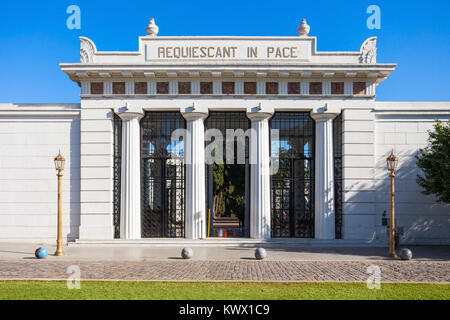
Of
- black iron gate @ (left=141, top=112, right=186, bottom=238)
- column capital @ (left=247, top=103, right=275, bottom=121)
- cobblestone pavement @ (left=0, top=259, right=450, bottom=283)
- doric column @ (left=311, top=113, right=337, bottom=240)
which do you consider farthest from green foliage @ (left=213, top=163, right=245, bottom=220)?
cobblestone pavement @ (left=0, top=259, right=450, bottom=283)

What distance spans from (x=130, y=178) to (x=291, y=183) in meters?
9.34

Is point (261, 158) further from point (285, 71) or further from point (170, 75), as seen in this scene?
point (170, 75)

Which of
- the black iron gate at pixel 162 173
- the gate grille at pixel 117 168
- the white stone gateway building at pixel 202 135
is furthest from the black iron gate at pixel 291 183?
the gate grille at pixel 117 168

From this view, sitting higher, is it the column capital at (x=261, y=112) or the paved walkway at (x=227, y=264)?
the column capital at (x=261, y=112)

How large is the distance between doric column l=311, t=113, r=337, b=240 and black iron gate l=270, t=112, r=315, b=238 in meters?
0.89

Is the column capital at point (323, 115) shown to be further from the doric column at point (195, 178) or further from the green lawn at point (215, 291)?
the green lawn at point (215, 291)

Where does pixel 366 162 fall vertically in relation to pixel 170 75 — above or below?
below

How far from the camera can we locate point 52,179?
2245 centimetres

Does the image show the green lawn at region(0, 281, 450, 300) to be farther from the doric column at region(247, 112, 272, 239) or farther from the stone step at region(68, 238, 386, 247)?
the doric column at region(247, 112, 272, 239)

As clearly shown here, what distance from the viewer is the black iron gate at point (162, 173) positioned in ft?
75.3

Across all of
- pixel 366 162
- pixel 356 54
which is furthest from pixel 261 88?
pixel 366 162

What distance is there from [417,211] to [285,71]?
35.7ft

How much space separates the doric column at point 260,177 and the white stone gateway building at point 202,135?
2.4 inches
